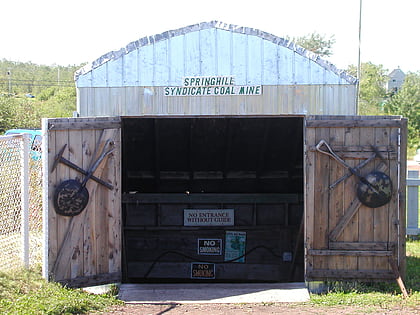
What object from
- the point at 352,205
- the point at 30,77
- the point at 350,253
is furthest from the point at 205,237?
the point at 30,77

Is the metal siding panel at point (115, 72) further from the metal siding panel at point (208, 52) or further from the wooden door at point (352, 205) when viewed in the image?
the wooden door at point (352, 205)

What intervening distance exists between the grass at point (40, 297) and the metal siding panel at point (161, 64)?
9.91 feet

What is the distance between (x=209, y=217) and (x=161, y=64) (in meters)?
4.75

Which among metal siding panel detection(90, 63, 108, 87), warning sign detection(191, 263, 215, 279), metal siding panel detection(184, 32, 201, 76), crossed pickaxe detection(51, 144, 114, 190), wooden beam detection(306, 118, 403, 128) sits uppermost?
metal siding panel detection(184, 32, 201, 76)

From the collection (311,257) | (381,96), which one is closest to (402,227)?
(311,257)

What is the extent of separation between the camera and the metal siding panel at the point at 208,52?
7531 millimetres

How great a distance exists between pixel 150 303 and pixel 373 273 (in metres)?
3.05

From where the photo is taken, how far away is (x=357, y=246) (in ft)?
24.3

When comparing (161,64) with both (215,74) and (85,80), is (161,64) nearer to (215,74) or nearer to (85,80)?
(215,74)

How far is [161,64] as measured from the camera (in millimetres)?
7617

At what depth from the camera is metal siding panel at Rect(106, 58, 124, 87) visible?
300 inches

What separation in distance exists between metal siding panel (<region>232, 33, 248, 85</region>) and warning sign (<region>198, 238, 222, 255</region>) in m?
4.96

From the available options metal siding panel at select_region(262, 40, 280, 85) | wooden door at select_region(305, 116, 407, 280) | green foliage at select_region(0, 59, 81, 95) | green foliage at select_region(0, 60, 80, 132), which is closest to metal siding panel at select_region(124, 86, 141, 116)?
metal siding panel at select_region(262, 40, 280, 85)

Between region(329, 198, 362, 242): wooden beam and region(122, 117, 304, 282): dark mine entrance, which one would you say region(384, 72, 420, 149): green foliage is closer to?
region(122, 117, 304, 282): dark mine entrance
